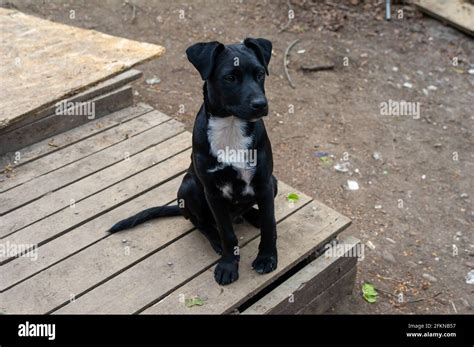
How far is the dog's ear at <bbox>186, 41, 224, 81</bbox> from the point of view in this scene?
261 cm

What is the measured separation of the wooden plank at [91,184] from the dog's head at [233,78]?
1.41 metres

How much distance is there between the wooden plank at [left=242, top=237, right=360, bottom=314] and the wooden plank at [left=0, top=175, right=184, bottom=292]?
0.89 metres

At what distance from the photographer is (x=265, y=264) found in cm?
309

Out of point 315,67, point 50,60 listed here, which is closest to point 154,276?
point 50,60

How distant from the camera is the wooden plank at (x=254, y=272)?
2926mm

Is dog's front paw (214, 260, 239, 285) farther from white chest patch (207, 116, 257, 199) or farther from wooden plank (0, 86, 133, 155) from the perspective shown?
wooden plank (0, 86, 133, 155)

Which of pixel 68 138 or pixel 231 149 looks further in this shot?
pixel 68 138

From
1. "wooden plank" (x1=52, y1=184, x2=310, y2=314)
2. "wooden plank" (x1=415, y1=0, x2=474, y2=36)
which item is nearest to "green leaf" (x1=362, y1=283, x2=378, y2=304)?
"wooden plank" (x1=52, y1=184, x2=310, y2=314)

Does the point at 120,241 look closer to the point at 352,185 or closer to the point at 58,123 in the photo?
the point at 58,123

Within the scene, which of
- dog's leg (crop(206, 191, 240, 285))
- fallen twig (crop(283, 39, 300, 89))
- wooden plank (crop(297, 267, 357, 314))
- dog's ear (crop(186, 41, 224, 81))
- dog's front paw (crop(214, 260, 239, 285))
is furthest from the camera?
fallen twig (crop(283, 39, 300, 89))

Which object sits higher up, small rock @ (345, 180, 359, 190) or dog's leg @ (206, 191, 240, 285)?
dog's leg @ (206, 191, 240, 285)

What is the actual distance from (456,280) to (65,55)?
355 centimetres

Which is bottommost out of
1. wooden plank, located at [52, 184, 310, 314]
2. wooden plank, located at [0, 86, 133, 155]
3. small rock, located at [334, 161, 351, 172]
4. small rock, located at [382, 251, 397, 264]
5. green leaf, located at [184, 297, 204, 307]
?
small rock, located at [382, 251, 397, 264]

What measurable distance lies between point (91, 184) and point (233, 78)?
1.64 m
